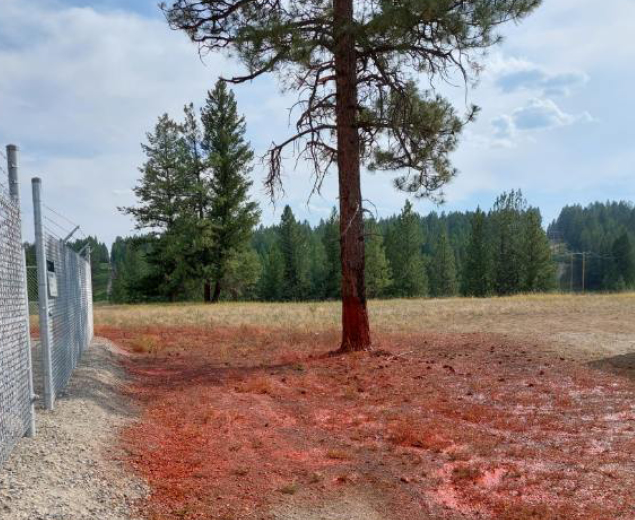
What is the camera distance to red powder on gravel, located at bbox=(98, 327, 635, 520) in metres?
4.01

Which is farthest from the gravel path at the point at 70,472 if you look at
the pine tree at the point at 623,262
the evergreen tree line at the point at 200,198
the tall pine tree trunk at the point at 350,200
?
the pine tree at the point at 623,262

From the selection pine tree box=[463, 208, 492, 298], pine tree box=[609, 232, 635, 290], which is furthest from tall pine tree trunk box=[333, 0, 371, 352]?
pine tree box=[609, 232, 635, 290]

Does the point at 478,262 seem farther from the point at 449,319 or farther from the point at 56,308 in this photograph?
the point at 56,308

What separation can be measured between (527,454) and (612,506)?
1154 millimetres

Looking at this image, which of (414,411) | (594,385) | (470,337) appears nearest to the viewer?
(414,411)

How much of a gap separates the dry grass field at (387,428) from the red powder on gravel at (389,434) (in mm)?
20

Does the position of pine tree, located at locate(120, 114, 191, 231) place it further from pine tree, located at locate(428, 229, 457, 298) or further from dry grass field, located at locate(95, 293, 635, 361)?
pine tree, located at locate(428, 229, 457, 298)

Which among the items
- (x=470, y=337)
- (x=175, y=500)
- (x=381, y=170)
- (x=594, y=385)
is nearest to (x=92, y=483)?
(x=175, y=500)

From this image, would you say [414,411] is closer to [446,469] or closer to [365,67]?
[446,469]

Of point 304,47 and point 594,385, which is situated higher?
point 304,47

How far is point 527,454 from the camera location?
5051mm

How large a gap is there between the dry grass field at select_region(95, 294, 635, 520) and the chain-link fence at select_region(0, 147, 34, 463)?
3.08 ft

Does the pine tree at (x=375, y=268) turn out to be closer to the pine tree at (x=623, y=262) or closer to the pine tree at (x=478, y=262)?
the pine tree at (x=478, y=262)

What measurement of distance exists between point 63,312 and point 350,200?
529cm
